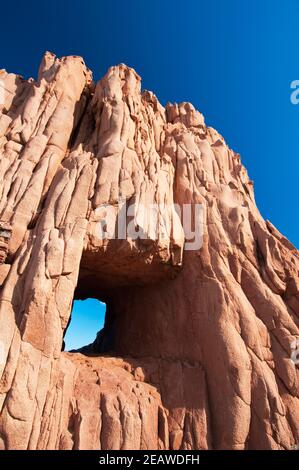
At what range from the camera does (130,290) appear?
17.3 m

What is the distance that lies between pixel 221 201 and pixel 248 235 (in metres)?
2.59

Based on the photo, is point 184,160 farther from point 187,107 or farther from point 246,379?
point 246,379

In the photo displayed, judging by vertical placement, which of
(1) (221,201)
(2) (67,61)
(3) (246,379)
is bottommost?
(3) (246,379)

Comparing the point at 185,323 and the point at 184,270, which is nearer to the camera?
the point at 185,323

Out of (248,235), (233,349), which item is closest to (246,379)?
(233,349)

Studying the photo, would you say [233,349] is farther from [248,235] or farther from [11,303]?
[11,303]

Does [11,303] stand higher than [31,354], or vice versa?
[11,303]

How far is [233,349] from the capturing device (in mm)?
12672

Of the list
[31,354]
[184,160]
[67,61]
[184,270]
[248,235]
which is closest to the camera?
[31,354]

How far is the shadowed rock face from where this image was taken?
10344 mm

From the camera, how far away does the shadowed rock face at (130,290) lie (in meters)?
10.3

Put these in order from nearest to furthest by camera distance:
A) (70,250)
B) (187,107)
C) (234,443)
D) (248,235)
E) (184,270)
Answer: (234,443), (70,250), (184,270), (248,235), (187,107)

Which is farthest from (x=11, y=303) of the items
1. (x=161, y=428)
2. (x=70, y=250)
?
(x=161, y=428)

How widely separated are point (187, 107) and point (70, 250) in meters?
19.0
